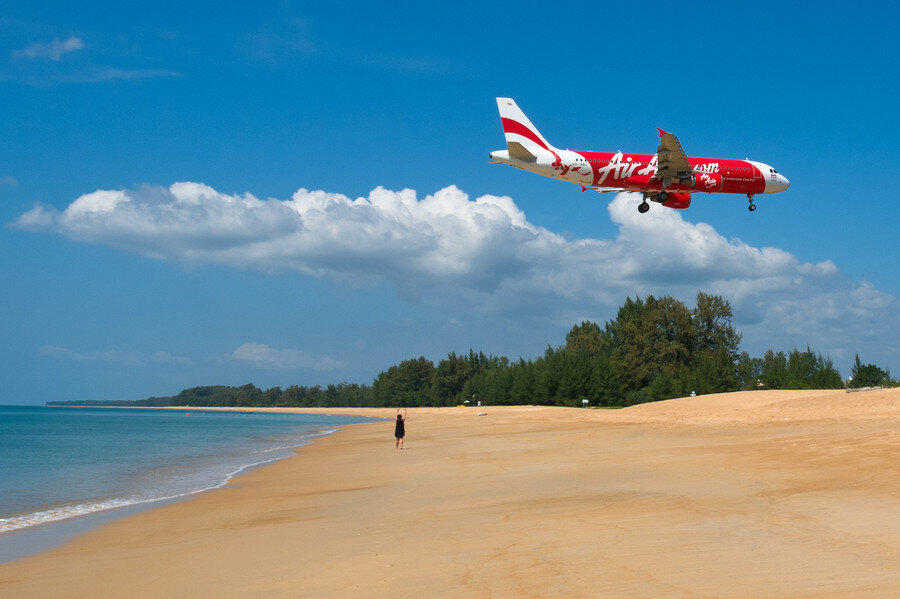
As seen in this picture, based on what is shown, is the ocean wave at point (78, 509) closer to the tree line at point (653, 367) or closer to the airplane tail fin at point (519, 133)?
the airplane tail fin at point (519, 133)

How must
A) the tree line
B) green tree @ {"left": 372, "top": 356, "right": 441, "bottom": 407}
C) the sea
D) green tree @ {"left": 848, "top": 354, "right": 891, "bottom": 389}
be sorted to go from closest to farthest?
1. the sea
2. green tree @ {"left": 848, "top": 354, "right": 891, "bottom": 389}
3. the tree line
4. green tree @ {"left": 372, "top": 356, "right": 441, "bottom": 407}

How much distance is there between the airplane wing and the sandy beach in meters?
13.5

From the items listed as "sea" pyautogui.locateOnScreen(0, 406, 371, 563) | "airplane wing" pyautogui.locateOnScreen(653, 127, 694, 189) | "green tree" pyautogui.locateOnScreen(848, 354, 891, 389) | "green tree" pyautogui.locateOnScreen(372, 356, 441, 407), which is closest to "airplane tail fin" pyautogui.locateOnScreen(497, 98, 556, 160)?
"airplane wing" pyautogui.locateOnScreen(653, 127, 694, 189)

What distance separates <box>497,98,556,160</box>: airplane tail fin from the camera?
29938 millimetres

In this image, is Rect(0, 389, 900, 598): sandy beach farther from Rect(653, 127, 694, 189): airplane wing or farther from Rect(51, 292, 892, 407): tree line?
Rect(51, 292, 892, 407): tree line

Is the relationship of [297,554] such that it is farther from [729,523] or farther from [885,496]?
→ [885,496]

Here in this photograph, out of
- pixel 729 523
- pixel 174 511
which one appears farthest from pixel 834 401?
pixel 174 511

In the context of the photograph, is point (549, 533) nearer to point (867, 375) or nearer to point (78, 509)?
point (78, 509)

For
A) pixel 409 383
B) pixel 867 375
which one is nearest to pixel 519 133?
pixel 867 375

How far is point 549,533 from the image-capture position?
9.80 meters

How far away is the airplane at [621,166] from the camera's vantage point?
3012 cm

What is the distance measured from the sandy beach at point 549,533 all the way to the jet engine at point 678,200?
46.3ft

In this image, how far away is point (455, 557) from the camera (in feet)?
29.2

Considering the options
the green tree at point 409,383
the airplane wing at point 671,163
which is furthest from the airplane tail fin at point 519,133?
the green tree at point 409,383
